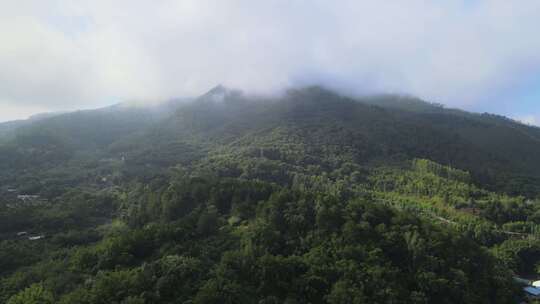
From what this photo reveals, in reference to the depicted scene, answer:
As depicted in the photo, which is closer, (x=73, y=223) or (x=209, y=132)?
(x=73, y=223)

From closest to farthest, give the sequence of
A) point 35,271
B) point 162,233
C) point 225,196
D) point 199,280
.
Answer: point 199,280 → point 35,271 → point 162,233 → point 225,196

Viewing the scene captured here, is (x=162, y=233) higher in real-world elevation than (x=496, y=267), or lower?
higher

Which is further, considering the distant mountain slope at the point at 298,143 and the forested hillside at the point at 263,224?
the distant mountain slope at the point at 298,143

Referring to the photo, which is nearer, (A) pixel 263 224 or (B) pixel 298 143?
(A) pixel 263 224

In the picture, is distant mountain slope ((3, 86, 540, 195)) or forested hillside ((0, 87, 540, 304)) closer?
forested hillside ((0, 87, 540, 304))

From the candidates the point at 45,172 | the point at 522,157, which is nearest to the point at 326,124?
the point at 522,157

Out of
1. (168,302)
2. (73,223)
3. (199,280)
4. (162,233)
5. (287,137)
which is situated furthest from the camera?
(287,137)

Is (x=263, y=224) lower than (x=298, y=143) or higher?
lower

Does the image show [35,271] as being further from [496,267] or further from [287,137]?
[287,137]
